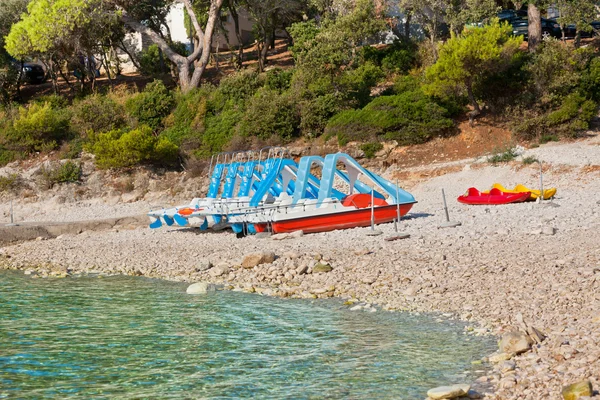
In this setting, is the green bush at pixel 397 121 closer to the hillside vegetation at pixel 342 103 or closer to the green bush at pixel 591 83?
the hillside vegetation at pixel 342 103

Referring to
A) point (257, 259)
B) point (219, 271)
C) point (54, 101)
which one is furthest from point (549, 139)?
point (54, 101)

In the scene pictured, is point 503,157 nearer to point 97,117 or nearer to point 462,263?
point 462,263

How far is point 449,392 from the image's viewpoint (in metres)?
7.83

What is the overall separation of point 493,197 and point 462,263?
8021 mm

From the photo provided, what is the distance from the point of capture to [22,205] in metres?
29.8

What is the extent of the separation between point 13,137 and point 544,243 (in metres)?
25.9

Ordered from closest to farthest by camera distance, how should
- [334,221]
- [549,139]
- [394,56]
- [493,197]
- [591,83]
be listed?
1. [334,221]
2. [493,197]
3. [549,139]
4. [591,83]
5. [394,56]

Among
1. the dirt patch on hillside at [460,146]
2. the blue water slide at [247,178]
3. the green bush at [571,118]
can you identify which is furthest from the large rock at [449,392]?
the green bush at [571,118]

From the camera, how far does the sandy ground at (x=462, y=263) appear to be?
356 inches

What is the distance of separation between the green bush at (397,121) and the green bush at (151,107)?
8865mm

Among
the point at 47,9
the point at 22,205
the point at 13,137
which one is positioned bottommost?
the point at 22,205

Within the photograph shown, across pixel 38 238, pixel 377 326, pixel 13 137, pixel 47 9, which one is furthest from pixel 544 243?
pixel 47 9

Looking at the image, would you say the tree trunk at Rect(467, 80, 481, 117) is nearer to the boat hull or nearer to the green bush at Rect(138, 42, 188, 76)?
the boat hull

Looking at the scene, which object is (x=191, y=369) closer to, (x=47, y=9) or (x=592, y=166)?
(x=592, y=166)
